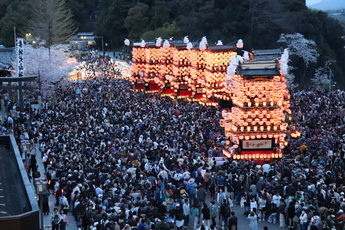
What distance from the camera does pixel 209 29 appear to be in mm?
84250

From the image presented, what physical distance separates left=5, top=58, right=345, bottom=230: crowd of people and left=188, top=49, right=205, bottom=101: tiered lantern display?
327 inches

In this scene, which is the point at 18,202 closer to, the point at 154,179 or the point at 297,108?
the point at 154,179

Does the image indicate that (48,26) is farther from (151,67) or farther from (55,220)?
(55,220)

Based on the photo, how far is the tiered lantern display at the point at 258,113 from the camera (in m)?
31.1

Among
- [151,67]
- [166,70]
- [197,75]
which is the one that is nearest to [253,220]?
[197,75]

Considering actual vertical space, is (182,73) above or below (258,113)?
above

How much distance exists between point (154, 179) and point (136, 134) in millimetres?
12193

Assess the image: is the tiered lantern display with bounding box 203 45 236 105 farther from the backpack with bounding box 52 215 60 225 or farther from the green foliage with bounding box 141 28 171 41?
the green foliage with bounding box 141 28 171 41

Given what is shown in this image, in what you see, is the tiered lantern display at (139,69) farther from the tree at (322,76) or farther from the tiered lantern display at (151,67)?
the tree at (322,76)

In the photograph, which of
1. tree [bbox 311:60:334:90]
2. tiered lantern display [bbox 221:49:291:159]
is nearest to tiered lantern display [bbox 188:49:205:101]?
tiered lantern display [bbox 221:49:291:159]

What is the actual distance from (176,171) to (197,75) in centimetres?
2825

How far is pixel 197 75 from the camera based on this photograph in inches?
2069

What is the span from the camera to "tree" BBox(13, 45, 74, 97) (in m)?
54.0

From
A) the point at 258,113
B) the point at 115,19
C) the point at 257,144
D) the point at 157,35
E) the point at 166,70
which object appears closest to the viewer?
the point at 258,113
